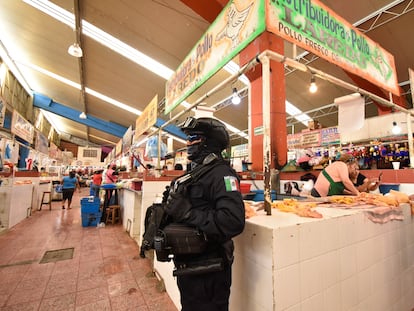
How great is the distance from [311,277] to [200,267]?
2.13ft

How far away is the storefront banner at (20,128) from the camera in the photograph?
7.68m

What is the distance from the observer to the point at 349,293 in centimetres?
139

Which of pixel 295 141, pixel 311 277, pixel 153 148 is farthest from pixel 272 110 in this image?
pixel 295 141

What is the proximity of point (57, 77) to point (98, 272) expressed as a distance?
10.7 meters

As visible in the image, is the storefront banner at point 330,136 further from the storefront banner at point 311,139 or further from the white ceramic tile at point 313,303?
the white ceramic tile at point 313,303

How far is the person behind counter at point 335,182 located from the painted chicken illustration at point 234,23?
209cm

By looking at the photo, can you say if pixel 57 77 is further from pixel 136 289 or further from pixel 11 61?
pixel 136 289

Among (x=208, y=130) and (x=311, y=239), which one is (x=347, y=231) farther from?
(x=208, y=130)

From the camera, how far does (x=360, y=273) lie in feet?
4.83

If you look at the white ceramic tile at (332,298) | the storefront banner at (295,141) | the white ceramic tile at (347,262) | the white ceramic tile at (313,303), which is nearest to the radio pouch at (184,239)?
the white ceramic tile at (313,303)

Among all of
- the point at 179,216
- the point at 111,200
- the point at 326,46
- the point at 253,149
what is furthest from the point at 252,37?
the point at 111,200

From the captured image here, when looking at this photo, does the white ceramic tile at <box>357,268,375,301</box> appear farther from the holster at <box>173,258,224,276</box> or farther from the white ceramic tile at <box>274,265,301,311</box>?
the holster at <box>173,258,224,276</box>

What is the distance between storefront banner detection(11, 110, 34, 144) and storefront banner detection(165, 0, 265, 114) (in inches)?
319

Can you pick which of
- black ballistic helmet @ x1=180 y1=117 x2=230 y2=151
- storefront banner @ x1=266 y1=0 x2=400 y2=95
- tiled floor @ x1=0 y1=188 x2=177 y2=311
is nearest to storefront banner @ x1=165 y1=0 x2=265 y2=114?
storefront banner @ x1=266 y1=0 x2=400 y2=95
